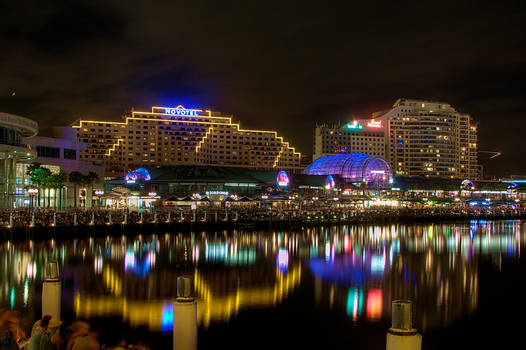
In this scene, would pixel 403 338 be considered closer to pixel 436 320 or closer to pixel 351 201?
pixel 436 320

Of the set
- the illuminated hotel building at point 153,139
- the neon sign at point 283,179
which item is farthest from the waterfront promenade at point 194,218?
the illuminated hotel building at point 153,139

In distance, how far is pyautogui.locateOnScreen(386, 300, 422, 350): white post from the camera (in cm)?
896

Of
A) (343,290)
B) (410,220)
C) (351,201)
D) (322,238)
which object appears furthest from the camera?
(351,201)

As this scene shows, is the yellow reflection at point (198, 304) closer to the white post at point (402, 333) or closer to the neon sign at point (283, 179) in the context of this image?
the white post at point (402, 333)

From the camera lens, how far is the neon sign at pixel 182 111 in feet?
630

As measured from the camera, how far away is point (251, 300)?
24047 mm

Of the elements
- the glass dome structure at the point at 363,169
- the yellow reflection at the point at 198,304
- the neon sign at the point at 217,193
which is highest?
the glass dome structure at the point at 363,169

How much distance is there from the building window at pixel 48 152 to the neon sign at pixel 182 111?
111m

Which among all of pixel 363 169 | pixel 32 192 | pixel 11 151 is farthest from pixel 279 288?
pixel 363 169

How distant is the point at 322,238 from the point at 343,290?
94.5 ft

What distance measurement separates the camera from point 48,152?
262 ft

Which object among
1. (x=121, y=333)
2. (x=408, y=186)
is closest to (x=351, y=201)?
(x=408, y=186)

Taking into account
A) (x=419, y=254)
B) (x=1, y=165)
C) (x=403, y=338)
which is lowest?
(x=419, y=254)

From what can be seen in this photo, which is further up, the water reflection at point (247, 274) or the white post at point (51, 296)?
the white post at point (51, 296)
